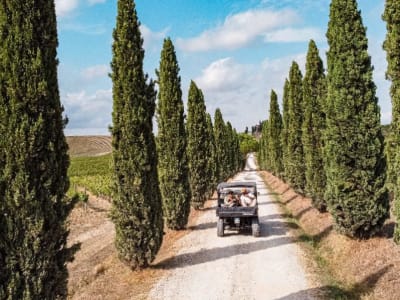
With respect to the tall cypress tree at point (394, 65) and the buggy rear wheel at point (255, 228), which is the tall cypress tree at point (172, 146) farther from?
the tall cypress tree at point (394, 65)

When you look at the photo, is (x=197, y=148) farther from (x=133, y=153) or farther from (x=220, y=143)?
(x=220, y=143)

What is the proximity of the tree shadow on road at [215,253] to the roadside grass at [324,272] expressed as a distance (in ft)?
2.73

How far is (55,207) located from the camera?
24.0 feet

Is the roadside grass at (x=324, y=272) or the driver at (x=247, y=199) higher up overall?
the driver at (x=247, y=199)

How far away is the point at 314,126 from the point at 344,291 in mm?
11050

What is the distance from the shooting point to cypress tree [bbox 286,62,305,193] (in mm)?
23391

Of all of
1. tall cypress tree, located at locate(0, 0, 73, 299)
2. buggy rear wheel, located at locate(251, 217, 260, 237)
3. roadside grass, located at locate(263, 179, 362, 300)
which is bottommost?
roadside grass, located at locate(263, 179, 362, 300)

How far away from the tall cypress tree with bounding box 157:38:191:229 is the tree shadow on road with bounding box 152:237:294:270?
157 inches

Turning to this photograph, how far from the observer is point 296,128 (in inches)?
952

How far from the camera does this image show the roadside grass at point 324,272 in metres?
9.34

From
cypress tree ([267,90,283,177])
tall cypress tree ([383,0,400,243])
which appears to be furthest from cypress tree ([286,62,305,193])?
tall cypress tree ([383,0,400,243])

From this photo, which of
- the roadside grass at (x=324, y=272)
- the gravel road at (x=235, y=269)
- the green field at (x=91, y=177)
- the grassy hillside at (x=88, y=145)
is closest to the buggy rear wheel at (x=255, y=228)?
the gravel road at (x=235, y=269)

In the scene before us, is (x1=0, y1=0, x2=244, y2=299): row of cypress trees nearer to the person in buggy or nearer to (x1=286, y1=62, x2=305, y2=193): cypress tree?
the person in buggy

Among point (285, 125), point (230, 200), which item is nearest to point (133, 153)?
point (230, 200)
